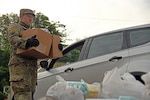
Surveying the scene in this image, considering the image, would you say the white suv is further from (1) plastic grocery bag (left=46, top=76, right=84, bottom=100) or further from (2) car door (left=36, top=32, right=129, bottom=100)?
(1) plastic grocery bag (left=46, top=76, right=84, bottom=100)

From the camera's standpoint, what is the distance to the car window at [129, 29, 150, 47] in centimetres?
471

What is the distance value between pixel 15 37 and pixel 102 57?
1.32 meters

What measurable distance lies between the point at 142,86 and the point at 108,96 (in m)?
0.41

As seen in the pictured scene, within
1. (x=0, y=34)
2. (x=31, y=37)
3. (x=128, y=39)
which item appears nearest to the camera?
(x=31, y=37)

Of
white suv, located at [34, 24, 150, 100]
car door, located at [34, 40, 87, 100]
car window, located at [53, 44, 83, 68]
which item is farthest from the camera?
car window, located at [53, 44, 83, 68]

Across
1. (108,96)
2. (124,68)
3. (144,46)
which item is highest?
(144,46)

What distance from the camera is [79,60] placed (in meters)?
5.33

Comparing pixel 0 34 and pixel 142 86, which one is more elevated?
pixel 0 34

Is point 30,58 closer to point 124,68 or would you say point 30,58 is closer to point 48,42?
point 48,42

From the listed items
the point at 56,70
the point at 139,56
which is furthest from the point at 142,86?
the point at 56,70

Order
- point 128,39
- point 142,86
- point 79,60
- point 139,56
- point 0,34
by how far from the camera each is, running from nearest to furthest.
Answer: point 142,86 → point 139,56 → point 128,39 → point 79,60 → point 0,34

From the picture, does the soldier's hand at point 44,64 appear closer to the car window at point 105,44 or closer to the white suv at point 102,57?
the white suv at point 102,57

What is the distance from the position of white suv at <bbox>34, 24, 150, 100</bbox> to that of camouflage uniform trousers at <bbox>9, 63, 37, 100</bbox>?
99 cm

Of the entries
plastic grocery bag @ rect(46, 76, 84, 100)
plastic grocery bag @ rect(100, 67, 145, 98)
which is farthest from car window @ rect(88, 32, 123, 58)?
plastic grocery bag @ rect(46, 76, 84, 100)
